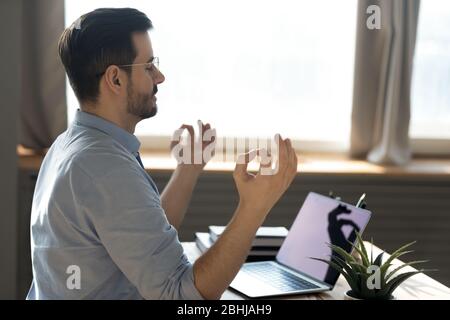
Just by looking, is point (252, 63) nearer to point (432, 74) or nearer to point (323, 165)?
point (323, 165)

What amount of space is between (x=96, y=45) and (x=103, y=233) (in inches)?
15.9

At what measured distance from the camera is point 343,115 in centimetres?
314

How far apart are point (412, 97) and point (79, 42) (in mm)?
2109

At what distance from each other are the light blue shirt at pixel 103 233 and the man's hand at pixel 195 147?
0.49 m

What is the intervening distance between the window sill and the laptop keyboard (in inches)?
40.2

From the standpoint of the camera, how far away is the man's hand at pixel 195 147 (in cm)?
180

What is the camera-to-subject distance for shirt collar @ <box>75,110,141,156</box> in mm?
1362

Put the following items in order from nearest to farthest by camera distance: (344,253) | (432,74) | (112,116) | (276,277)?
(112,116) < (344,253) < (276,277) < (432,74)

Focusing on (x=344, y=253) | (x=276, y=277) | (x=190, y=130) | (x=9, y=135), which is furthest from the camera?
(x=9, y=135)

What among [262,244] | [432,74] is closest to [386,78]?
[432,74]

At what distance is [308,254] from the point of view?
5.73ft

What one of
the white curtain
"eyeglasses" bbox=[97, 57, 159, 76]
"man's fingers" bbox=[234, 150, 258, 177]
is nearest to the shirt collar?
"eyeglasses" bbox=[97, 57, 159, 76]

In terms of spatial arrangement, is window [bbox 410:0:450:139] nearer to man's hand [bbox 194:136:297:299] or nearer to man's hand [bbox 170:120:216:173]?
man's hand [bbox 170:120:216:173]

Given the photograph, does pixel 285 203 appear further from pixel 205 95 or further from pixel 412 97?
pixel 412 97
